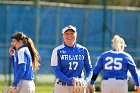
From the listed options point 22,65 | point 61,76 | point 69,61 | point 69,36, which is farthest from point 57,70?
point 22,65

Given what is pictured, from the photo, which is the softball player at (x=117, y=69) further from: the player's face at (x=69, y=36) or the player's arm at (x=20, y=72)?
the player's face at (x=69, y=36)

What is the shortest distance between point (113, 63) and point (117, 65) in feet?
0.43

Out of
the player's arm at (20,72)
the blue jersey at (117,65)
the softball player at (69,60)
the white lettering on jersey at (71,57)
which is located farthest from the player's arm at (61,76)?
the blue jersey at (117,65)

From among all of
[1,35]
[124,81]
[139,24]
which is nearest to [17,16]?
[1,35]

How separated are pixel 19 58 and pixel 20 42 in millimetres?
396

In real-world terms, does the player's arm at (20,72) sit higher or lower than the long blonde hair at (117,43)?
lower

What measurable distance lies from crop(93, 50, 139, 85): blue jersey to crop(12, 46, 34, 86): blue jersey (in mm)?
1908

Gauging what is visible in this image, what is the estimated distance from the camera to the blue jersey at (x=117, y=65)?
508 inches

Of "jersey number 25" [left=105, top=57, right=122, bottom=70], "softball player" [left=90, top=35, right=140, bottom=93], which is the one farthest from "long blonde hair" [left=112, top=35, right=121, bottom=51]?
"jersey number 25" [left=105, top=57, right=122, bottom=70]

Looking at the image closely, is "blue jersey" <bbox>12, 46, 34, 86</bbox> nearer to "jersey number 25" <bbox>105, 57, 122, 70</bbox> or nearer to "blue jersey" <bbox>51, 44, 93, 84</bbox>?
"blue jersey" <bbox>51, 44, 93, 84</bbox>

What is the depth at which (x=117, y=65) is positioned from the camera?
42.3ft

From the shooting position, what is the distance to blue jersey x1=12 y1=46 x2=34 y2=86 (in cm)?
1145

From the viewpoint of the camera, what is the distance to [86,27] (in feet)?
106

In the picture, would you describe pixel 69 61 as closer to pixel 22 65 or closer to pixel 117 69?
pixel 22 65
